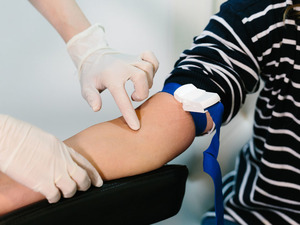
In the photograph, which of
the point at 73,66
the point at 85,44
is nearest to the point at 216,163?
the point at 85,44

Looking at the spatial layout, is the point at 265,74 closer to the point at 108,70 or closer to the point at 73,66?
the point at 108,70

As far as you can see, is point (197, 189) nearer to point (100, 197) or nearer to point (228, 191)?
point (228, 191)

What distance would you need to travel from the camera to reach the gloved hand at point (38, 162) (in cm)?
65

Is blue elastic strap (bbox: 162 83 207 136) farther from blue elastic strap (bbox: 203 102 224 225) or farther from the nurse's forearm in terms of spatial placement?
the nurse's forearm

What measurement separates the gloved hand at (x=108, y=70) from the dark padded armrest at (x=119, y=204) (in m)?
0.16

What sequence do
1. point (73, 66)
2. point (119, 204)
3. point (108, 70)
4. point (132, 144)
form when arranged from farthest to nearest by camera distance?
point (73, 66) → point (108, 70) → point (132, 144) → point (119, 204)

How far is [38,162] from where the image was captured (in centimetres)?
67

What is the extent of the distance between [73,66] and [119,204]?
721 mm

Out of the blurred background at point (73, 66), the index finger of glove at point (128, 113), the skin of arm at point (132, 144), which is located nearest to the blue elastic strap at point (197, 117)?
the skin of arm at point (132, 144)

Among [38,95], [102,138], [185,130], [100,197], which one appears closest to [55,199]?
[100,197]

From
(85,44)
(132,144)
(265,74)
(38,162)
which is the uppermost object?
(85,44)

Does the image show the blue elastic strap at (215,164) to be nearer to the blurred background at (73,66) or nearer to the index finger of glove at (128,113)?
the index finger of glove at (128,113)

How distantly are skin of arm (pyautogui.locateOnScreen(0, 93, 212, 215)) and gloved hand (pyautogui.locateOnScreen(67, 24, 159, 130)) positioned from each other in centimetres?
4

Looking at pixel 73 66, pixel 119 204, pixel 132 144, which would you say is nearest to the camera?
pixel 119 204
